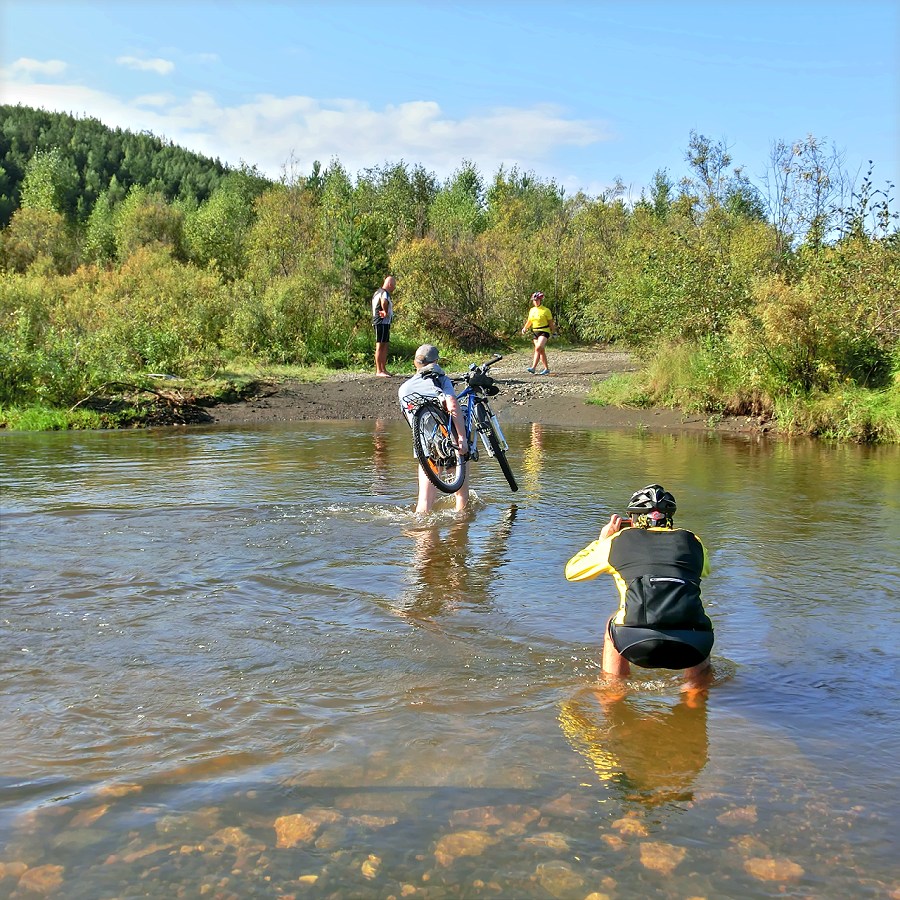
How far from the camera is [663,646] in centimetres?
493

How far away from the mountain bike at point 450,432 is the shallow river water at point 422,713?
596mm

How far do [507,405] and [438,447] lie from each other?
1018cm

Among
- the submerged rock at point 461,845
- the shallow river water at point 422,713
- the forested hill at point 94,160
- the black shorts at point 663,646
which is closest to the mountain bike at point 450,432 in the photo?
the shallow river water at point 422,713

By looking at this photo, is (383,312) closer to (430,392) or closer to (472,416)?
(472,416)

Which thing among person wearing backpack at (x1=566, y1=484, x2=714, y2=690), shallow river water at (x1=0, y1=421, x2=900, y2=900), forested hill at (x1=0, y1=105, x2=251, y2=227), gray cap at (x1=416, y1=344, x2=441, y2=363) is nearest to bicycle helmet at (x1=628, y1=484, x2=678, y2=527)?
person wearing backpack at (x1=566, y1=484, x2=714, y2=690)

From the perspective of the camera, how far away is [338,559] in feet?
26.6

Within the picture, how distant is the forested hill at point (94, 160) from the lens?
3391 inches

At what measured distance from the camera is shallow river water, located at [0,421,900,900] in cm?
359

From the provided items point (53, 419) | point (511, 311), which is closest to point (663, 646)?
point (53, 419)

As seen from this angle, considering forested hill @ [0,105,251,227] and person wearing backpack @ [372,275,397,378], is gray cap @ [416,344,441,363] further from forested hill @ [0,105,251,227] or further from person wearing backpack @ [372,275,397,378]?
forested hill @ [0,105,251,227]

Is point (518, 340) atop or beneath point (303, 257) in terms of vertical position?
beneath

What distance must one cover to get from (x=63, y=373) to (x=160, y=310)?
603 centimetres

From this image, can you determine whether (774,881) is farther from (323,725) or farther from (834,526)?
(834,526)

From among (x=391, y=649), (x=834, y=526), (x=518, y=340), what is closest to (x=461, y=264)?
(x=518, y=340)
